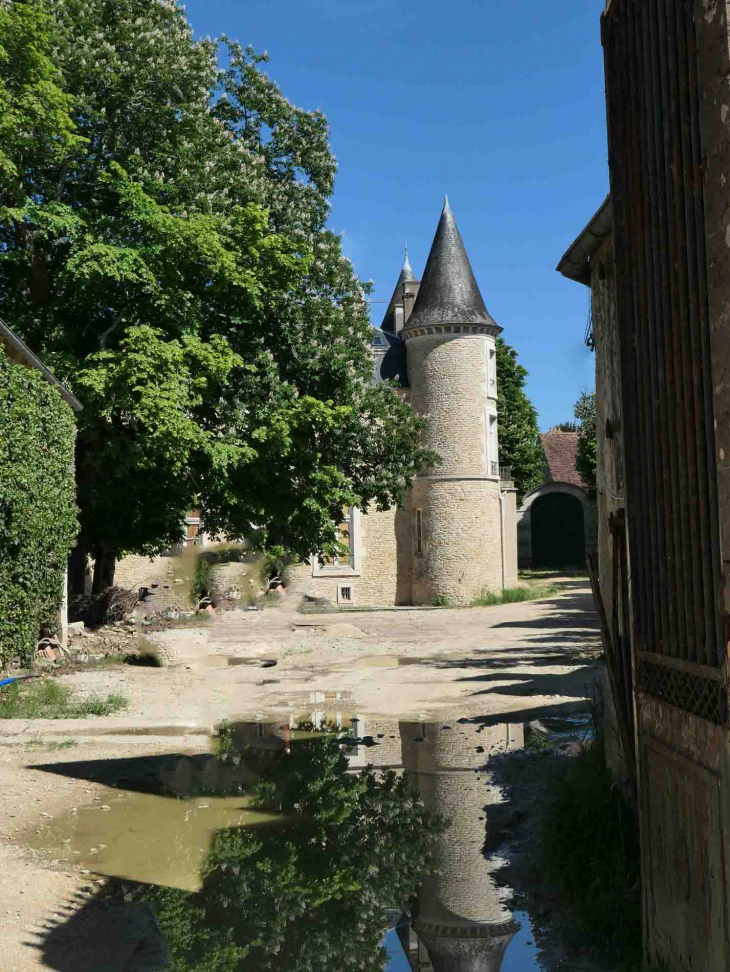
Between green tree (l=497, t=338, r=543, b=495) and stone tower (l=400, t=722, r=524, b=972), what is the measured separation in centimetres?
3384

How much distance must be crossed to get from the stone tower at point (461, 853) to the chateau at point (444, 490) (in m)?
22.9

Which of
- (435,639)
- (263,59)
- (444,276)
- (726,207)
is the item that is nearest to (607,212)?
(726,207)

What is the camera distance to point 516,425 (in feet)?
144

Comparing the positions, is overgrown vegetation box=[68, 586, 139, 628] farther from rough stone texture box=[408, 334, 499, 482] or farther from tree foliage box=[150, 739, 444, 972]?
rough stone texture box=[408, 334, 499, 482]

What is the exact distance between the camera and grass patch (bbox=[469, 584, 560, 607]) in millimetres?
32656

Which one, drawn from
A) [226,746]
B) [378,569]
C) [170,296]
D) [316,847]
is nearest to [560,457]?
[378,569]

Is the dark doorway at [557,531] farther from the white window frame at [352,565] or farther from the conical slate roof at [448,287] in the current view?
the conical slate roof at [448,287]

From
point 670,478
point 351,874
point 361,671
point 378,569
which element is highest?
point 670,478

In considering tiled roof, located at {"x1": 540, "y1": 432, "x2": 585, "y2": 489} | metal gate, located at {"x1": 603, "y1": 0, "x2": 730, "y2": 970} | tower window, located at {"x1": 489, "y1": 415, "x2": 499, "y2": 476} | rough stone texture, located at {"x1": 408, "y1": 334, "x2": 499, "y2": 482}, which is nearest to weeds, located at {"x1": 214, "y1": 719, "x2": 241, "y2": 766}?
metal gate, located at {"x1": 603, "y1": 0, "x2": 730, "y2": 970}

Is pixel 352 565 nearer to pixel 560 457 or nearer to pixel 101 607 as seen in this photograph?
pixel 101 607

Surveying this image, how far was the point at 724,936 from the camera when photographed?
3.66 m

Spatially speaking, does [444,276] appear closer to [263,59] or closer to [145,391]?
[263,59]

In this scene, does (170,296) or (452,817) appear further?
(170,296)

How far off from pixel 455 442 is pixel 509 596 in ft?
18.2
